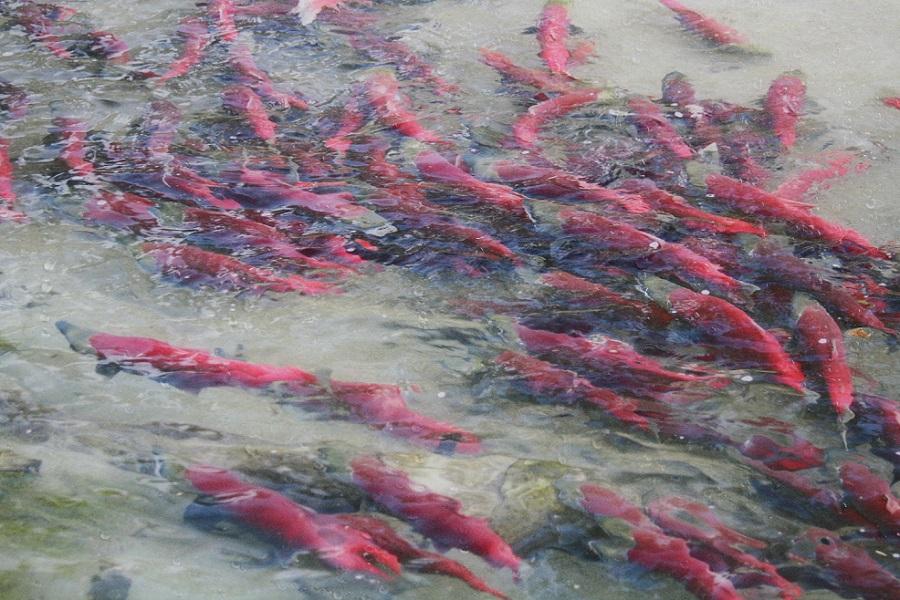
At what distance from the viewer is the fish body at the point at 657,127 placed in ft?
16.8

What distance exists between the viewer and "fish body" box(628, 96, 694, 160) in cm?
511

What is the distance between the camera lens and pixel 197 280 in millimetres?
4027

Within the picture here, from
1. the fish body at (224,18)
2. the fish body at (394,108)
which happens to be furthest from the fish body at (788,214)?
the fish body at (224,18)

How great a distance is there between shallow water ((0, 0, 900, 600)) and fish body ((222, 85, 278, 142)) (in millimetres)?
126

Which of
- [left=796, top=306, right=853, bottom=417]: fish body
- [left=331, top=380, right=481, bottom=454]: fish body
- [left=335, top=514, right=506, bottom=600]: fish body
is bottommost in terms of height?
[left=335, top=514, right=506, bottom=600]: fish body

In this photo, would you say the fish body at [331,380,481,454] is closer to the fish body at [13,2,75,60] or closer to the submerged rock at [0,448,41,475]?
the submerged rock at [0,448,41,475]

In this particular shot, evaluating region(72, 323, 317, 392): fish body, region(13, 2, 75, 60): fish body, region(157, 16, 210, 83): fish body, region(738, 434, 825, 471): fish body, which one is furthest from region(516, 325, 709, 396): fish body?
region(13, 2, 75, 60): fish body

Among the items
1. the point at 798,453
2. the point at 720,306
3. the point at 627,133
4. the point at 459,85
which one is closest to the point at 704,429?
the point at 798,453

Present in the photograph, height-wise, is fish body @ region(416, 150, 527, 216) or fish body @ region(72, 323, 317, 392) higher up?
fish body @ region(416, 150, 527, 216)

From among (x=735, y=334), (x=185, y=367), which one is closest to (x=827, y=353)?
(x=735, y=334)

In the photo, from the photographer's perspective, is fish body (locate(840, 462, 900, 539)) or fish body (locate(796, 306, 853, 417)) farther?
fish body (locate(796, 306, 853, 417))

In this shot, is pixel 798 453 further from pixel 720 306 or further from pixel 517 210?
pixel 517 210

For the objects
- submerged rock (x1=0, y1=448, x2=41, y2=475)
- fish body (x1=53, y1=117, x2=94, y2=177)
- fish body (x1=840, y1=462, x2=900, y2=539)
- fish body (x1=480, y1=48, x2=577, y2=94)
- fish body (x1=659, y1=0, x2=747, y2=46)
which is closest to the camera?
fish body (x1=840, y1=462, x2=900, y2=539)

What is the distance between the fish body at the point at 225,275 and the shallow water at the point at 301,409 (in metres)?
0.06
